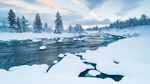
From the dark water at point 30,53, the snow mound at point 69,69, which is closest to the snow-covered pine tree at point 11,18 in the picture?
the dark water at point 30,53

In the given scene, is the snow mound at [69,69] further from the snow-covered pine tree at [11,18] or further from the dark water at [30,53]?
the snow-covered pine tree at [11,18]

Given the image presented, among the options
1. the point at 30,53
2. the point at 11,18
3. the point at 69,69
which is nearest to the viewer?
the point at 69,69

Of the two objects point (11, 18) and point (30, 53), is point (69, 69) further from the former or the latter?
point (11, 18)

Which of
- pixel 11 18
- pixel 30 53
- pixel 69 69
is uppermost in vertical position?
pixel 11 18

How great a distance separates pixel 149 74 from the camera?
7164mm

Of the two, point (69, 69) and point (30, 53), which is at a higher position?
point (30, 53)

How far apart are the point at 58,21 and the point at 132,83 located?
51.5m

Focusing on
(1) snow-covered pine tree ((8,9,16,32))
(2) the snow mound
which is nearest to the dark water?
(2) the snow mound

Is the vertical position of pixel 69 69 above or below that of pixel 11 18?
below

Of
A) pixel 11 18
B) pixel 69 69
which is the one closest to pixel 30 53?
pixel 69 69

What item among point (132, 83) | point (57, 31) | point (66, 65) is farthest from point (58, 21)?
point (132, 83)

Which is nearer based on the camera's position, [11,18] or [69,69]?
[69,69]

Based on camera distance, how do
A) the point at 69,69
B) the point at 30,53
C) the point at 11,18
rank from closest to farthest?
1. the point at 69,69
2. the point at 30,53
3. the point at 11,18

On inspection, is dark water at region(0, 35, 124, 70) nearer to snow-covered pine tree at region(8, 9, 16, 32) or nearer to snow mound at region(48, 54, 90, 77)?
snow mound at region(48, 54, 90, 77)
